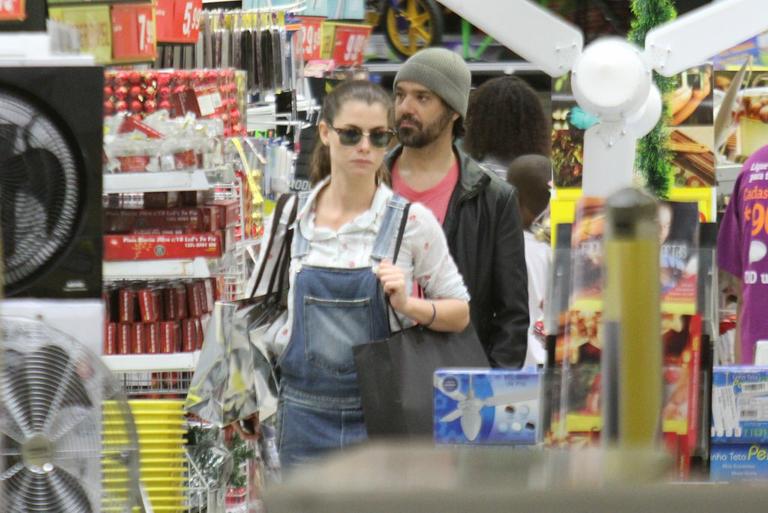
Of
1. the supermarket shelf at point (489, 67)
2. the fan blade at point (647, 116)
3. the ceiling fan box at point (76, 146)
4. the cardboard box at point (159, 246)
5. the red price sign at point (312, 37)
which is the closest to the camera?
Result: the ceiling fan box at point (76, 146)

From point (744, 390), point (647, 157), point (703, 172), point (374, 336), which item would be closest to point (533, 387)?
point (744, 390)

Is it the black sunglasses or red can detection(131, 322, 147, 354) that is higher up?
the black sunglasses

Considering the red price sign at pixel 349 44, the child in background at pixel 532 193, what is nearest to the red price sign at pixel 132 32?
the child in background at pixel 532 193

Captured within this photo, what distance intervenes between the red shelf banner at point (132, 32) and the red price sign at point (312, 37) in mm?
6523

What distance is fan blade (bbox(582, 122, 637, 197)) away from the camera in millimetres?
3775

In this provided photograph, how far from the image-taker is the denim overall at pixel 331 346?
3.55m

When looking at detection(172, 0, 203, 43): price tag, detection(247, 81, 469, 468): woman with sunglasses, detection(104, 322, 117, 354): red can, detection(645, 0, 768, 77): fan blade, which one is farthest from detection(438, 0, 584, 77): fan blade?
detection(172, 0, 203, 43): price tag

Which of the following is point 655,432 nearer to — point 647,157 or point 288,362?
point 288,362

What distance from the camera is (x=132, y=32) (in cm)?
566

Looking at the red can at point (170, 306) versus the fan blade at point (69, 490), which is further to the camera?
the red can at point (170, 306)

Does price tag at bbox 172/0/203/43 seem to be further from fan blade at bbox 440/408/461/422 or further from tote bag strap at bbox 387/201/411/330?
fan blade at bbox 440/408/461/422

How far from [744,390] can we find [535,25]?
143 cm

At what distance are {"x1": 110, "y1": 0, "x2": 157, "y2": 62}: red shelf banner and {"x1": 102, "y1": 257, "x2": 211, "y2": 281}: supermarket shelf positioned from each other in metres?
1.14

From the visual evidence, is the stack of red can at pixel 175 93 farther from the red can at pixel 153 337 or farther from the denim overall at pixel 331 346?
the denim overall at pixel 331 346
